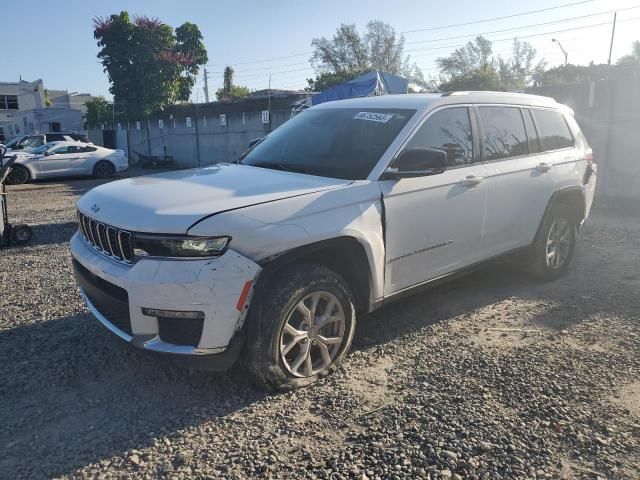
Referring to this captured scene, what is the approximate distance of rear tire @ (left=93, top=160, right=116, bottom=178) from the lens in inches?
764

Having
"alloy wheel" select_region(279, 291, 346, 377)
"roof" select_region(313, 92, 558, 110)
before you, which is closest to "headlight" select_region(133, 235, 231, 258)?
"alloy wheel" select_region(279, 291, 346, 377)

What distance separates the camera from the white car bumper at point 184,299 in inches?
113

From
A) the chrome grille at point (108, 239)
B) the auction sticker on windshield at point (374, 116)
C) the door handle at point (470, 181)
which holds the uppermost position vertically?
the auction sticker on windshield at point (374, 116)

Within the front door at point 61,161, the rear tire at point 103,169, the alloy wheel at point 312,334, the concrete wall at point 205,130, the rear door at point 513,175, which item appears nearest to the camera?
the alloy wheel at point 312,334

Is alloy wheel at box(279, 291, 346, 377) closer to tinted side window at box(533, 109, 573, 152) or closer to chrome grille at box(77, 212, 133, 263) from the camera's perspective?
chrome grille at box(77, 212, 133, 263)

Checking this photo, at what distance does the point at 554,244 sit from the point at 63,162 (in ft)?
57.7

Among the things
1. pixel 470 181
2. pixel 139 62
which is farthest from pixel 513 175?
pixel 139 62

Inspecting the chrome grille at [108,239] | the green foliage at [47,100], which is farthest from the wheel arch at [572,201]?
the green foliage at [47,100]

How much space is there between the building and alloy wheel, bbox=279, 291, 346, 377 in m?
56.1

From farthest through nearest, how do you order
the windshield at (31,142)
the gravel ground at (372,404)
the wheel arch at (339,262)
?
the windshield at (31,142)
the wheel arch at (339,262)
the gravel ground at (372,404)

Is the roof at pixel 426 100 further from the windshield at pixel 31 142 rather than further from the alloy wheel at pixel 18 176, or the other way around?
the windshield at pixel 31 142

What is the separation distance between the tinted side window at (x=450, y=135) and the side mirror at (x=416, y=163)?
0.95ft

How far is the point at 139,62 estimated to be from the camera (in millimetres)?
26875

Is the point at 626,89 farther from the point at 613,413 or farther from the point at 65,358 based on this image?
the point at 65,358
